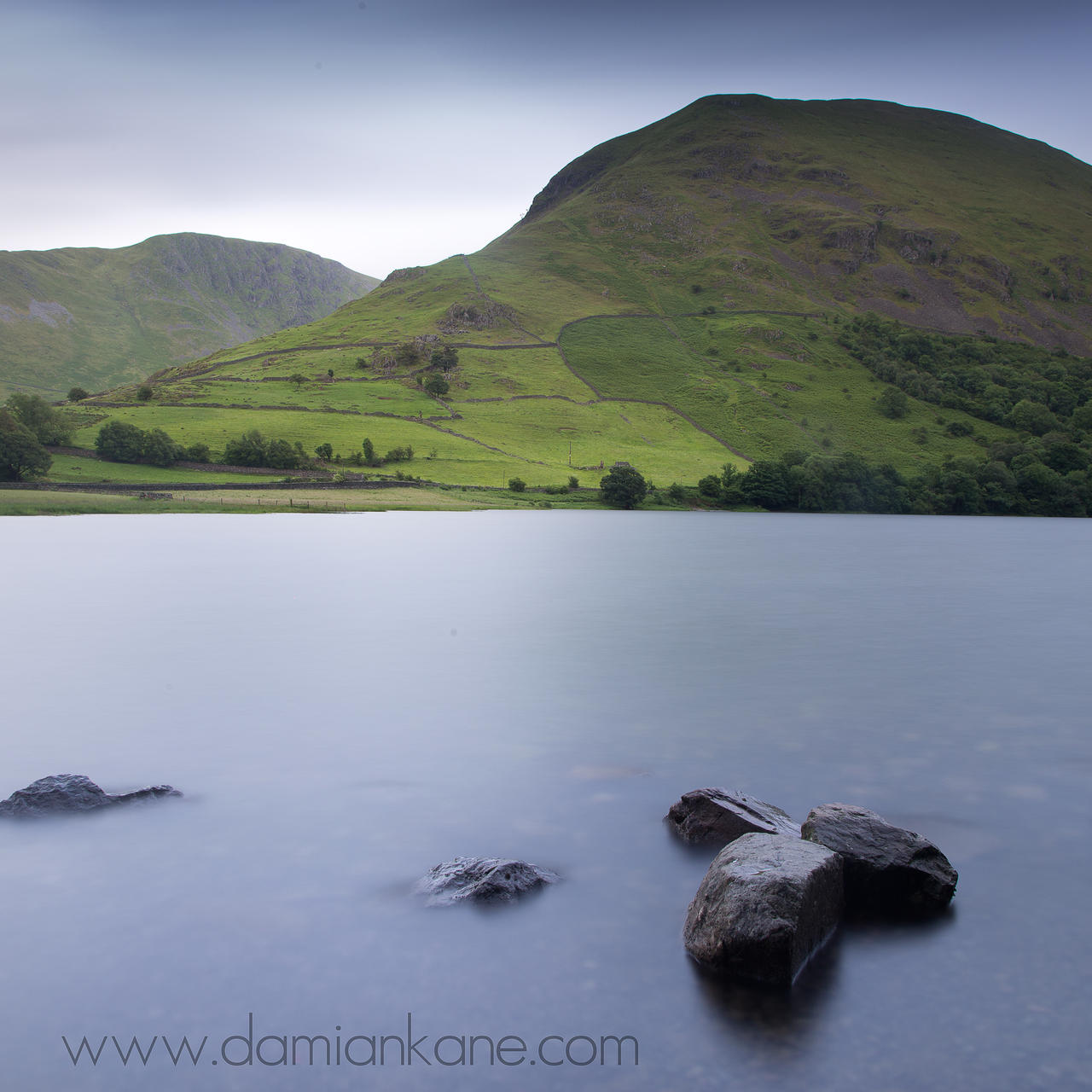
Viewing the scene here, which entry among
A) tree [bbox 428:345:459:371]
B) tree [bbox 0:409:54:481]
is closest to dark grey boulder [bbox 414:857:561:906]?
tree [bbox 0:409:54:481]

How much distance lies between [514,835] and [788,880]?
4.52m

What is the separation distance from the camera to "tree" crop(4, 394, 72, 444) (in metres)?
114

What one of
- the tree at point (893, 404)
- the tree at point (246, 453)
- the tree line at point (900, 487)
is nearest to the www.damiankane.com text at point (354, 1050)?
the tree at point (246, 453)

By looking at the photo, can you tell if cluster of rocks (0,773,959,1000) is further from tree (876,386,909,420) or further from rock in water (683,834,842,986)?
tree (876,386,909,420)

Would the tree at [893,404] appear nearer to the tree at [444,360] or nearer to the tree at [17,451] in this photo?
the tree at [444,360]

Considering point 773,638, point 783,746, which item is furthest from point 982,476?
point 783,746

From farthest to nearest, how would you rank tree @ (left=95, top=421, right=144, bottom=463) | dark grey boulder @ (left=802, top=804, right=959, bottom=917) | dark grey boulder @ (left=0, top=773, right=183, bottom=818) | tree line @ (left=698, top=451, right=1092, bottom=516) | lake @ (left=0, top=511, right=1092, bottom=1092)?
1. tree line @ (left=698, top=451, right=1092, bottom=516)
2. tree @ (left=95, top=421, right=144, bottom=463)
3. dark grey boulder @ (left=0, top=773, right=183, bottom=818)
4. dark grey boulder @ (left=802, top=804, right=959, bottom=917)
5. lake @ (left=0, top=511, right=1092, bottom=1092)

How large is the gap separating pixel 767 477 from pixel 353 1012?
134356 mm

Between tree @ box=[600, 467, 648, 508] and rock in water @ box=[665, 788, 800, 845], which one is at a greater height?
rock in water @ box=[665, 788, 800, 845]

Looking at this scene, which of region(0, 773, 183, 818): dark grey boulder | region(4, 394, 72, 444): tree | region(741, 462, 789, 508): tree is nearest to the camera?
region(0, 773, 183, 818): dark grey boulder

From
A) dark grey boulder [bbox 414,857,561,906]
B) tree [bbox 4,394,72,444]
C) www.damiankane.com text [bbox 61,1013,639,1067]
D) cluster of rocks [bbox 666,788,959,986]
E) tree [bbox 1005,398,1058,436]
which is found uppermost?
tree [bbox 1005,398,1058,436]

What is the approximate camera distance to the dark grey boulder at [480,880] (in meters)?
9.92

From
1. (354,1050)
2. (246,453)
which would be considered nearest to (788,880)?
(354,1050)

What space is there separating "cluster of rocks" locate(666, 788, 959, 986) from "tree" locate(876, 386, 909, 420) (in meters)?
191
